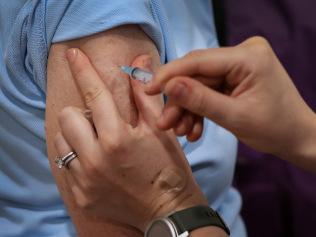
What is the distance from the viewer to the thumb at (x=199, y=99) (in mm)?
752

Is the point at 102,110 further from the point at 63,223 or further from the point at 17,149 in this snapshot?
the point at 63,223

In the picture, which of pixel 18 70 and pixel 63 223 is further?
pixel 63 223

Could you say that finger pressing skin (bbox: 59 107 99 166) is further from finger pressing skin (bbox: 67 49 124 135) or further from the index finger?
the index finger

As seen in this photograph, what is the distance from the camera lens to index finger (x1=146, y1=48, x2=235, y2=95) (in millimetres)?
778

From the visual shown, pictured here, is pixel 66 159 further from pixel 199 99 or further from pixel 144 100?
pixel 199 99

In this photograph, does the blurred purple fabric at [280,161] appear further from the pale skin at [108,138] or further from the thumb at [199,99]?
the thumb at [199,99]

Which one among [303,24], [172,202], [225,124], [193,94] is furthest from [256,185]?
[193,94]

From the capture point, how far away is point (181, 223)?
3.06 ft

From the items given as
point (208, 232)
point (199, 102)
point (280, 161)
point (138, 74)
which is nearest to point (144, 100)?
point (138, 74)

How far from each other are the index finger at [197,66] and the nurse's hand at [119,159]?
12 cm

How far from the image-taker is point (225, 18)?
5.37ft

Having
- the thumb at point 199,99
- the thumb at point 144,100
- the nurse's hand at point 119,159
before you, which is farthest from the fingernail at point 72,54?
the thumb at point 199,99

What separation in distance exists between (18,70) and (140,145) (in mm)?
278

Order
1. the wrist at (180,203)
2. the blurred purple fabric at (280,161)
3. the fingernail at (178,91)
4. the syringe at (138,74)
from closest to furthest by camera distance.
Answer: the fingernail at (178,91) < the syringe at (138,74) < the wrist at (180,203) < the blurred purple fabric at (280,161)
